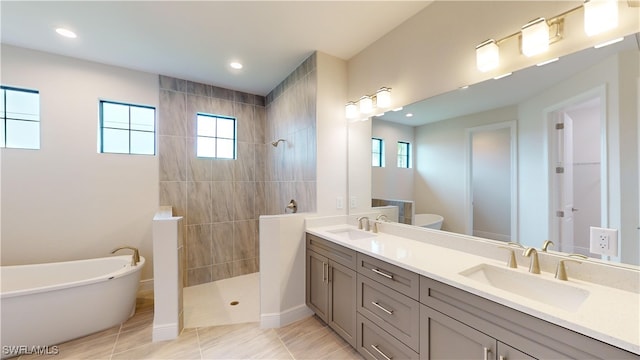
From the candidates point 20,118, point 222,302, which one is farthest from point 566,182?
point 20,118

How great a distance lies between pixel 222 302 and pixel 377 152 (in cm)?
246

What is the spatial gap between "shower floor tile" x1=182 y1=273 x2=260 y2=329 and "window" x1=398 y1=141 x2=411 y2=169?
2103 mm

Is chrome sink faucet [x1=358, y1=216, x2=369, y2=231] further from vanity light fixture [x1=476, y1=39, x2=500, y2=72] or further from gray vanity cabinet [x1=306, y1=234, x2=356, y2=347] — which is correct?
vanity light fixture [x1=476, y1=39, x2=500, y2=72]

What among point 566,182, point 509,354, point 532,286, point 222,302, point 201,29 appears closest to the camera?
point 509,354

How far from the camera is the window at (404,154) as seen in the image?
2189mm

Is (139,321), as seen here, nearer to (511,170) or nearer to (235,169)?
(235,169)

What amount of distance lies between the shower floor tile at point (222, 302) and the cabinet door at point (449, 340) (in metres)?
1.73

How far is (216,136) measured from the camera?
11.7 ft

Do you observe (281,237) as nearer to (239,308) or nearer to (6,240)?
(239,308)

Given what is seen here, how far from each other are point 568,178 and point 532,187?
0.56 feet

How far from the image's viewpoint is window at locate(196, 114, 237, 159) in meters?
3.44

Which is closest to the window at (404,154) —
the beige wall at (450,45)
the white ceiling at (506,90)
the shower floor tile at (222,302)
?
the white ceiling at (506,90)

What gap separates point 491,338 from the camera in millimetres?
1058

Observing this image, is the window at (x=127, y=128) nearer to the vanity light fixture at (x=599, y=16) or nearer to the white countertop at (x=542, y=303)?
the white countertop at (x=542, y=303)
